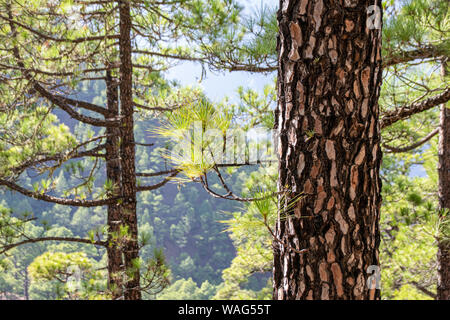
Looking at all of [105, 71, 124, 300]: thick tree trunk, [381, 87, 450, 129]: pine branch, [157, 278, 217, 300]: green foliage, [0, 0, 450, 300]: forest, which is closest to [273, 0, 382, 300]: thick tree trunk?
[0, 0, 450, 300]: forest

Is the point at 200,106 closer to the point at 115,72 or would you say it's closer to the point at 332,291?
the point at 332,291

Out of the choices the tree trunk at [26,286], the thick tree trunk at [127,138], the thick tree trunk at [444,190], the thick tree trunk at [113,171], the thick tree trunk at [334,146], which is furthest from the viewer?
the tree trunk at [26,286]

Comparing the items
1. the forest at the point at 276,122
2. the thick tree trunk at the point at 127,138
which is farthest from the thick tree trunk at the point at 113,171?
the thick tree trunk at the point at 127,138

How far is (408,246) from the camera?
406 centimetres

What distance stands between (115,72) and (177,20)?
143cm

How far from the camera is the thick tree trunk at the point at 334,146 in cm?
87

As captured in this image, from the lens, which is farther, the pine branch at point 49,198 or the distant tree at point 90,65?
the pine branch at point 49,198

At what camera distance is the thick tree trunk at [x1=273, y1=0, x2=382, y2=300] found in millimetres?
870

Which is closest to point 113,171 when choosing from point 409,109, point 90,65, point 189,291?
point 90,65

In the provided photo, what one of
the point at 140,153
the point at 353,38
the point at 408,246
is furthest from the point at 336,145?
the point at 140,153

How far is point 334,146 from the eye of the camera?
2.86ft

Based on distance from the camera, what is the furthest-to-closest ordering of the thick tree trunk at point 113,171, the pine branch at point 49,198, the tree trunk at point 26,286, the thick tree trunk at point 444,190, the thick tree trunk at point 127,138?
1. the tree trunk at point 26,286
2. the thick tree trunk at point 113,171
3. the thick tree trunk at point 444,190
4. the thick tree trunk at point 127,138
5. the pine branch at point 49,198

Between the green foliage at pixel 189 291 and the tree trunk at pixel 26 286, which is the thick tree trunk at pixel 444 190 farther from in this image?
the tree trunk at pixel 26 286

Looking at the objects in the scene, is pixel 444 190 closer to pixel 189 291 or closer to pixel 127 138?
pixel 127 138
